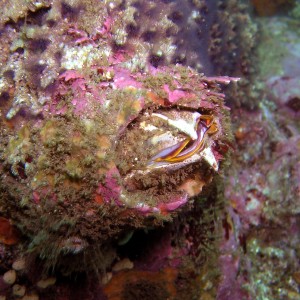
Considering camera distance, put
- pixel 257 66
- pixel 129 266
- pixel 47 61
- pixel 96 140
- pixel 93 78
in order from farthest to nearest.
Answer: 1. pixel 257 66
2. pixel 129 266
3. pixel 47 61
4. pixel 93 78
5. pixel 96 140

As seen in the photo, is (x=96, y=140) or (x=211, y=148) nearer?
(x=96, y=140)

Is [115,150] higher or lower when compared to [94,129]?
lower

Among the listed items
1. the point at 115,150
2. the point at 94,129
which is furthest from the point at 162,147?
the point at 94,129

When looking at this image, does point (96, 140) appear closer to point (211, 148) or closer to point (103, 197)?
point (103, 197)

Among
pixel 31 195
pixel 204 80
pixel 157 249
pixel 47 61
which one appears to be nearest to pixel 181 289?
pixel 157 249

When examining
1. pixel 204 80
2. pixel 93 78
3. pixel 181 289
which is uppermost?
pixel 93 78

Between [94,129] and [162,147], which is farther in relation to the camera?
[162,147]

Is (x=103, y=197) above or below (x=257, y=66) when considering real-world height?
above

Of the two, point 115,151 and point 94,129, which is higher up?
point 94,129

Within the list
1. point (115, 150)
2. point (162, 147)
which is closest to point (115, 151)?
point (115, 150)

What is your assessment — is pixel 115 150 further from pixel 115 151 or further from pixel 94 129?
pixel 94 129

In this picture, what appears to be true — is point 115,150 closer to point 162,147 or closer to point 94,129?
point 94,129
